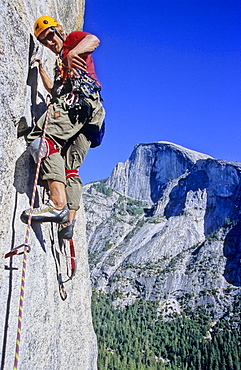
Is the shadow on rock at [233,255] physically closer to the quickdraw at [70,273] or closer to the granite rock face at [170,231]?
the granite rock face at [170,231]

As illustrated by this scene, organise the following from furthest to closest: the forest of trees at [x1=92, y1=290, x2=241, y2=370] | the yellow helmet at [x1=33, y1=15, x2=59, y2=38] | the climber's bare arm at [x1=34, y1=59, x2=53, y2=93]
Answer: the forest of trees at [x1=92, y1=290, x2=241, y2=370] < the climber's bare arm at [x1=34, y1=59, x2=53, y2=93] < the yellow helmet at [x1=33, y1=15, x2=59, y2=38]

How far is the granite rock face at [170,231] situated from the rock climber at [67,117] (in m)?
77.7

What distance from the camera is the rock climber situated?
3.26 m

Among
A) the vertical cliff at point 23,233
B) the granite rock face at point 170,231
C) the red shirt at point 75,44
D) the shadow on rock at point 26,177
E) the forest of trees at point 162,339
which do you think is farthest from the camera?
the granite rock face at point 170,231

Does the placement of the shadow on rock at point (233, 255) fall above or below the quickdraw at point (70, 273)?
above

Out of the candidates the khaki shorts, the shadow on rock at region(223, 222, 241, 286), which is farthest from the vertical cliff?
the shadow on rock at region(223, 222, 241, 286)

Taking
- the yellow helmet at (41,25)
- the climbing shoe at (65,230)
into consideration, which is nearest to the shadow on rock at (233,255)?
the climbing shoe at (65,230)

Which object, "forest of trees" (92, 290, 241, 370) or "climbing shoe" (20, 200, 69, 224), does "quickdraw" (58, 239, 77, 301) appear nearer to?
"climbing shoe" (20, 200, 69, 224)

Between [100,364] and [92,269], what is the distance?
146ft

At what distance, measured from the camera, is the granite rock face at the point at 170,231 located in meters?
82.1

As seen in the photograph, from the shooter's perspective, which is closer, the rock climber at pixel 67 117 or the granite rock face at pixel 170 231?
the rock climber at pixel 67 117

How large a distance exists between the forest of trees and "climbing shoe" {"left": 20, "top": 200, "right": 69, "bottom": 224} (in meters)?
54.3

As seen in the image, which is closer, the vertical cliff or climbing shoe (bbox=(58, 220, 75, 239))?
the vertical cliff

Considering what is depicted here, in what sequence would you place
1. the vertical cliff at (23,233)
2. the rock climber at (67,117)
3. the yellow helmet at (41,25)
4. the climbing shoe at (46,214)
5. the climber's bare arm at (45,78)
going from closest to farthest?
1. the vertical cliff at (23,233)
2. the climbing shoe at (46,214)
3. the rock climber at (67,117)
4. the yellow helmet at (41,25)
5. the climber's bare arm at (45,78)
